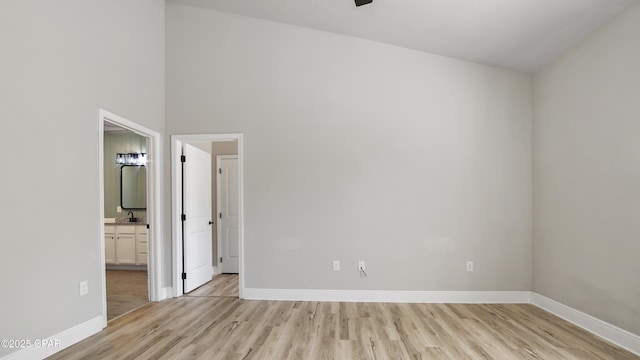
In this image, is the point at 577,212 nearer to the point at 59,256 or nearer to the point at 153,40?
the point at 59,256

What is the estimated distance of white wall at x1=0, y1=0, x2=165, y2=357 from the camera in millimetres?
2318

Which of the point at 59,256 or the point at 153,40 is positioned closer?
the point at 59,256

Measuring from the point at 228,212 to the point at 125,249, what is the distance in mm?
1980

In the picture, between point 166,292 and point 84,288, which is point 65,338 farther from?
point 166,292

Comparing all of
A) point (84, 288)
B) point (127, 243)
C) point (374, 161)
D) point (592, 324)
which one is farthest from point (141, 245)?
point (592, 324)

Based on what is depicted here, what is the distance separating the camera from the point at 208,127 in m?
4.26

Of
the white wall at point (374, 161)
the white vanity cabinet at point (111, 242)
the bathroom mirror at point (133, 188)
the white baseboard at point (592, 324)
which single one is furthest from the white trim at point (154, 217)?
the white baseboard at point (592, 324)

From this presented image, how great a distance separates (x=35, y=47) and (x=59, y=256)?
1673 mm

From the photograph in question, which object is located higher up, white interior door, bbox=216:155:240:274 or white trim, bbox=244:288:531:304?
white interior door, bbox=216:155:240:274

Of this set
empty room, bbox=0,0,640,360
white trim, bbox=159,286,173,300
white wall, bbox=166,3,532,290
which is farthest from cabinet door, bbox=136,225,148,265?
white wall, bbox=166,3,532,290

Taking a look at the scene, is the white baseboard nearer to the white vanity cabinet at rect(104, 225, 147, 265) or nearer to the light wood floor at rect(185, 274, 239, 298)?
the light wood floor at rect(185, 274, 239, 298)

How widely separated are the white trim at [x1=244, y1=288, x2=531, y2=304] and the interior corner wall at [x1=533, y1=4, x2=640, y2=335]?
0.37m

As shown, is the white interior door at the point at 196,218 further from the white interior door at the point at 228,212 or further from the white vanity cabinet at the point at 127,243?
the white vanity cabinet at the point at 127,243

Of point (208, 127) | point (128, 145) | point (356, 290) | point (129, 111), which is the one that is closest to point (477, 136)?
point (356, 290)
